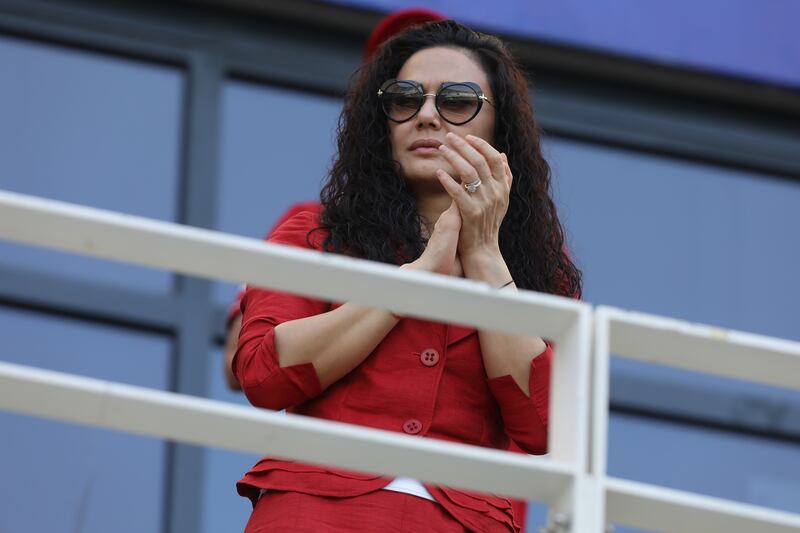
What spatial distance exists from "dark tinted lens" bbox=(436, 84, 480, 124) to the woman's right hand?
24 cm

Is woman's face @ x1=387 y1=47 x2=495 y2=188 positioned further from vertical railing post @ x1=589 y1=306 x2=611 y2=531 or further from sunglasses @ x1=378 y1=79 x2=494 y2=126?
vertical railing post @ x1=589 y1=306 x2=611 y2=531

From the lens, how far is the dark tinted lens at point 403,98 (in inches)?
109

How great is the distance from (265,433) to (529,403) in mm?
882

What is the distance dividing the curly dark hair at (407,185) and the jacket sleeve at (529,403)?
288 mm

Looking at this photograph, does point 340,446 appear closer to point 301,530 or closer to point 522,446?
point 301,530

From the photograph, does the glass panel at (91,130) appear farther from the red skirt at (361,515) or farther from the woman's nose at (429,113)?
the red skirt at (361,515)

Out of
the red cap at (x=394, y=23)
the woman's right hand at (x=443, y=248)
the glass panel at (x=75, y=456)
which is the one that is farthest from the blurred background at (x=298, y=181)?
the woman's right hand at (x=443, y=248)

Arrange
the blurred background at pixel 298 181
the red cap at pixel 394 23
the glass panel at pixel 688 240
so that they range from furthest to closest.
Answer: the glass panel at pixel 688 240
the blurred background at pixel 298 181
the red cap at pixel 394 23

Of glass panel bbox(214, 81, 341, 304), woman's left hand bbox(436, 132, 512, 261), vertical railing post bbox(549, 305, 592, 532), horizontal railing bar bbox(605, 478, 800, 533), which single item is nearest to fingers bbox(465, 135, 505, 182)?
woman's left hand bbox(436, 132, 512, 261)

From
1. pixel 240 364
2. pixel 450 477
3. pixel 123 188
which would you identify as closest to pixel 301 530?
pixel 240 364

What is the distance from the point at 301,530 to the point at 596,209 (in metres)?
4.25

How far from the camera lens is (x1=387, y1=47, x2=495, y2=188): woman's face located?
8.97 feet

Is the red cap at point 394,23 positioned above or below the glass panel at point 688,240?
below

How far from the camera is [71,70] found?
19.7ft
